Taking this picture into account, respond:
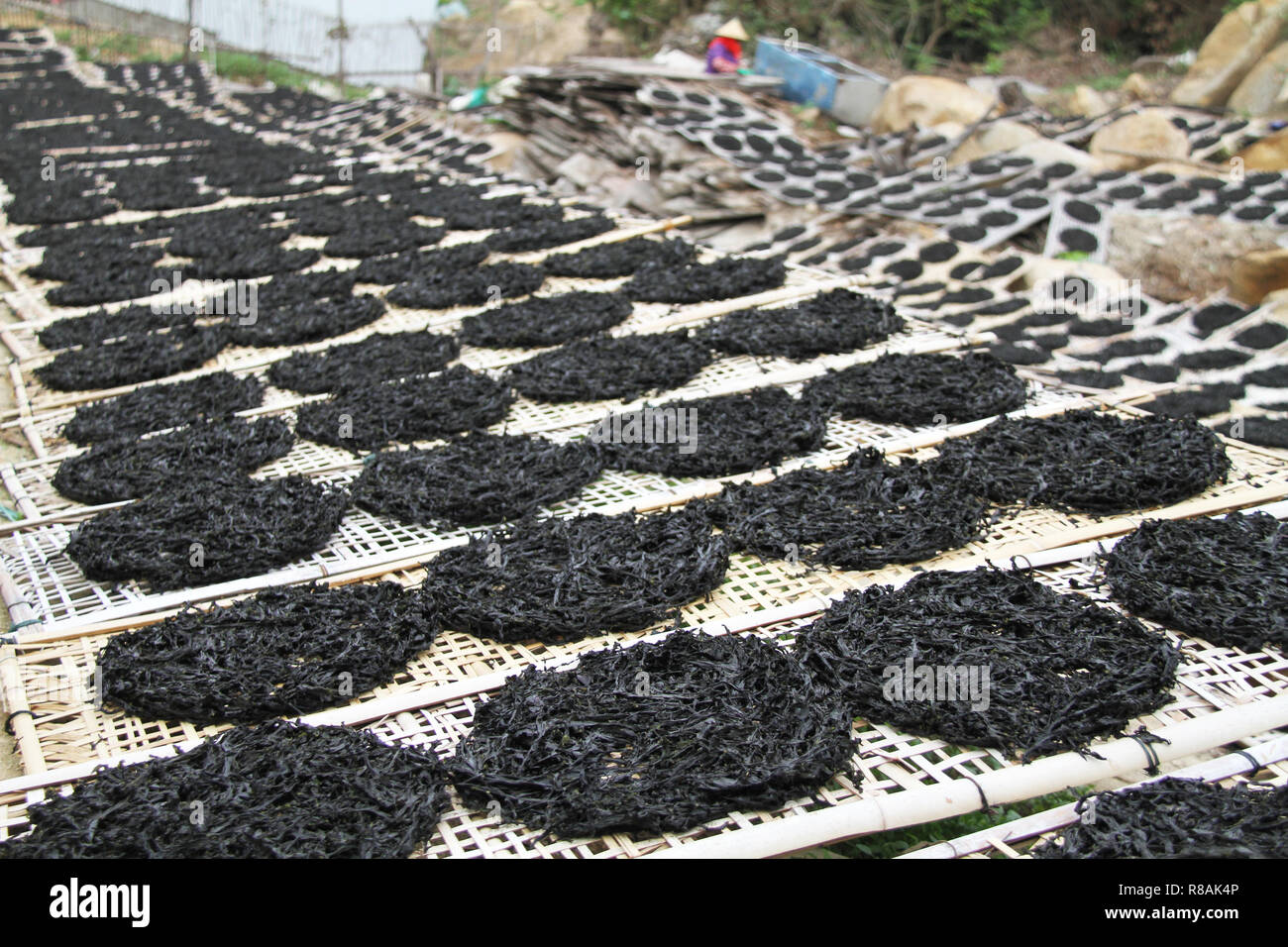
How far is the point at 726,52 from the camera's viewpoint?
12797mm

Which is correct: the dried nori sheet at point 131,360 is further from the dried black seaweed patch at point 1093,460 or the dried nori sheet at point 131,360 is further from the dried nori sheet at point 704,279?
the dried black seaweed patch at point 1093,460

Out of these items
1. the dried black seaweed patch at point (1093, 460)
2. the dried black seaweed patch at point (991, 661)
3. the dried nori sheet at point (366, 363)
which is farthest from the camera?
the dried nori sheet at point (366, 363)

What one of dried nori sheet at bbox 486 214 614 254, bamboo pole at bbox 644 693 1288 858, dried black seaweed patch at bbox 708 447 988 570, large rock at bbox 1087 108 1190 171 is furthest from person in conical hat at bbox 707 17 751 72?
bamboo pole at bbox 644 693 1288 858

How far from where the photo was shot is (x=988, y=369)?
517 centimetres

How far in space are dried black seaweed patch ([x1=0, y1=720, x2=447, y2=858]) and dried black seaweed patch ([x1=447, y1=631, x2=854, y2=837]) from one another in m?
0.17

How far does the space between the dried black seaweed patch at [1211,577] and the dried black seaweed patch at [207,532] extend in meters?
2.73

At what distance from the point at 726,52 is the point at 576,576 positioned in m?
10.8

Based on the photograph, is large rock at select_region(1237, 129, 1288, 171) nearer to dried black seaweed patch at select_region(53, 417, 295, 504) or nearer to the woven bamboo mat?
the woven bamboo mat

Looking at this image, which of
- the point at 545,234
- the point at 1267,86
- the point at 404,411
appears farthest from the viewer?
the point at 1267,86

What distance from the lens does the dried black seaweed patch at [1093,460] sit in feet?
13.1

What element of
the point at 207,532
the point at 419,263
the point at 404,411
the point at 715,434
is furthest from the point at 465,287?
the point at 207,532

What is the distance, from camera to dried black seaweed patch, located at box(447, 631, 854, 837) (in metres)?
2.51

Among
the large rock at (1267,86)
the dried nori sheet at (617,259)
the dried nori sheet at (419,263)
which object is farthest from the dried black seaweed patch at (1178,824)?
the large rock at (1267,86)

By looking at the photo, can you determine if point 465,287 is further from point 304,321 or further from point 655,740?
point 655,740
